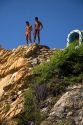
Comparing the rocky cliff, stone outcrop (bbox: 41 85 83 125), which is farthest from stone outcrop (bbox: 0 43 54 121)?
stone outcrop (bbox: 41 85 83 125)

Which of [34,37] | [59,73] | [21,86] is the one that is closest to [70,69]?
[59,73]

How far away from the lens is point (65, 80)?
17.6m

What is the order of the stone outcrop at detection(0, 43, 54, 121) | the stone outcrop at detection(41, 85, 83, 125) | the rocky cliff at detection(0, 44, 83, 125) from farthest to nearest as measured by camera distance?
1. the stone outcrop at detection(0, 43, 54, 121)
2. the rocky cliff at detection(0, 44, 83, 125)
3. the stone outcrop at detection(41, 85, 83, 125)

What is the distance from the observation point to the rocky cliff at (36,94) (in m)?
15.8

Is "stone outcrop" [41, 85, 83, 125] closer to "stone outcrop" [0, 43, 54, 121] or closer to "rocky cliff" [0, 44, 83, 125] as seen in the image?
"rocky cliff" [0, 44, 83, 125]

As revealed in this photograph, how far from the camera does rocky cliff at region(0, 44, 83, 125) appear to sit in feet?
51.7

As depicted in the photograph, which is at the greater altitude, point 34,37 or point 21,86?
point 34,37

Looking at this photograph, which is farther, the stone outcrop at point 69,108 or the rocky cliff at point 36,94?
the rocky cliff at point 36,94

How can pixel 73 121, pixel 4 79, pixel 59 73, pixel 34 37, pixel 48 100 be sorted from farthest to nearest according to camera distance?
pixel 34 37 < pixel 4 79 < pixel 59 73 < pixel 48 100 < pixel 73 121

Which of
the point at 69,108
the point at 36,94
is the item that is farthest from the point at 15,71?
the point at 69,108

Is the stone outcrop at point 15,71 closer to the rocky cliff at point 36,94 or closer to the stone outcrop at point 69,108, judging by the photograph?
the rocky cliff at point 36,94

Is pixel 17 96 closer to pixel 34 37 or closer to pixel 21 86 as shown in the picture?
pixel 21 86

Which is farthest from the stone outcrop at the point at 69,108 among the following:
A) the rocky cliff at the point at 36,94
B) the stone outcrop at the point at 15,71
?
the stone outcrop at the point at 15,71

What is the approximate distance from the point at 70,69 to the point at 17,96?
2328 millimetres
